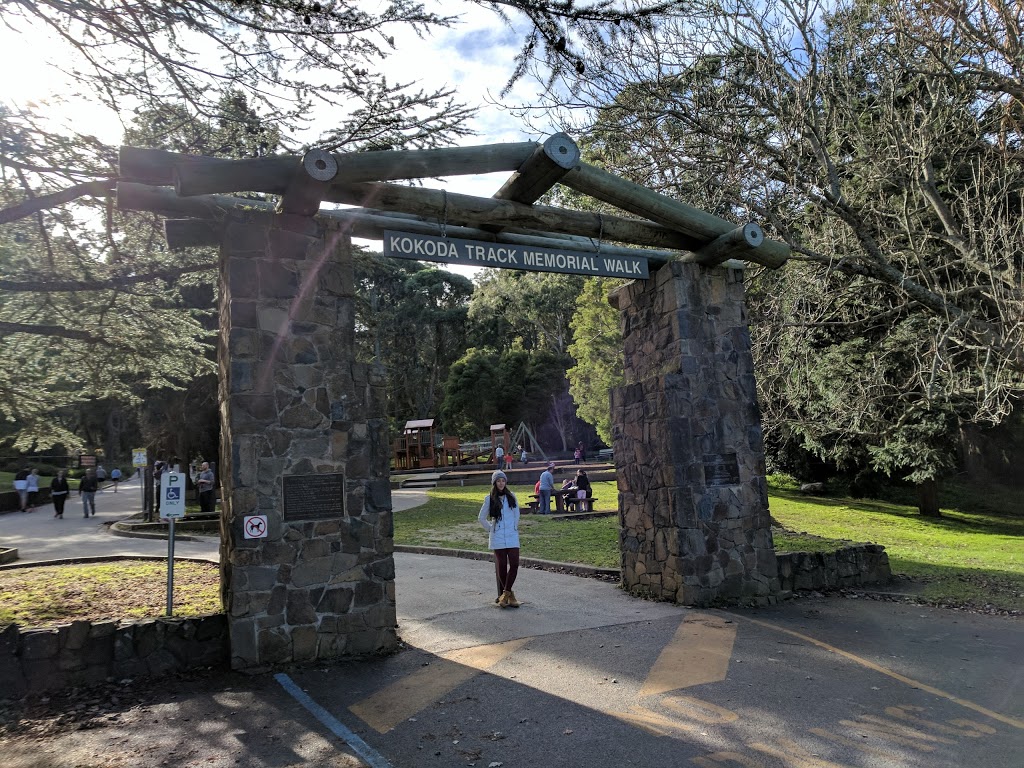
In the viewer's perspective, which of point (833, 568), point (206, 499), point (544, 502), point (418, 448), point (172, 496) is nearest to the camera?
point (172, 496)

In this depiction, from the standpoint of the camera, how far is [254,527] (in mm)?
→ 6031

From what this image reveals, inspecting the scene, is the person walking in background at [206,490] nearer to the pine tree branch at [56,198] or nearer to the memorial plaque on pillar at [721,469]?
the pine tree branch at [56,198]

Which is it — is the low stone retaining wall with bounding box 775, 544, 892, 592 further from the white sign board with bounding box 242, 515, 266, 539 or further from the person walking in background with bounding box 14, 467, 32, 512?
the person walking in background with bounding box 14, 467, 32, 512

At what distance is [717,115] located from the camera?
11219mm

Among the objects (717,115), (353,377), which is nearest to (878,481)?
(717,115)

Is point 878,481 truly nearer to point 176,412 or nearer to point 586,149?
point 586,149

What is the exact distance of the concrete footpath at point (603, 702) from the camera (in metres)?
4.23

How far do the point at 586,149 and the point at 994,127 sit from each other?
6772 millimetres

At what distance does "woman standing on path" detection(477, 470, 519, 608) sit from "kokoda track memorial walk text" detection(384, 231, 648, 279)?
2515 mm

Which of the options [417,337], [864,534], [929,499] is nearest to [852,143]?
[864,534]

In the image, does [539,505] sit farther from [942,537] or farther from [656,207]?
[656,207]

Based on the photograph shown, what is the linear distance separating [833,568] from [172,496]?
26.7ft

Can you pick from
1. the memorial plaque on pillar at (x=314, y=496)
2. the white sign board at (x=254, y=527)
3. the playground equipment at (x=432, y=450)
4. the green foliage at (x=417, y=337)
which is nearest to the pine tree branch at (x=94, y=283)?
the memorial plaque on pillar at (x=314, y=496)

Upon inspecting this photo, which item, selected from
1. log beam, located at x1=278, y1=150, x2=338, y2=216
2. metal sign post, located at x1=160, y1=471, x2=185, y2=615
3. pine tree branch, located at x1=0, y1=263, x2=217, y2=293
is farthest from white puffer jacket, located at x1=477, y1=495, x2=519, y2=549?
pine tree branch, located at x1=0, y1=263, x2=217, y2=293
